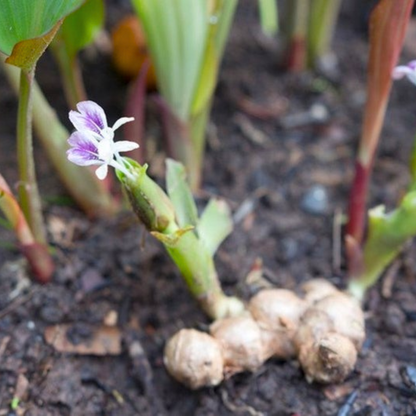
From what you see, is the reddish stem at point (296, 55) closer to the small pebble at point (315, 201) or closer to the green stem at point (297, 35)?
the green stem at point (297, 35)

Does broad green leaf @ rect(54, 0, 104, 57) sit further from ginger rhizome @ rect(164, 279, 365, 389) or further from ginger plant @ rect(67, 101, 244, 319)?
ginger rhizome @ rect(164, 279, 365, 389)

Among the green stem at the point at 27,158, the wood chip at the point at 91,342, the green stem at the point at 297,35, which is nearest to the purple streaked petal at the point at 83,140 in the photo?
the green stem at the point at 27,158

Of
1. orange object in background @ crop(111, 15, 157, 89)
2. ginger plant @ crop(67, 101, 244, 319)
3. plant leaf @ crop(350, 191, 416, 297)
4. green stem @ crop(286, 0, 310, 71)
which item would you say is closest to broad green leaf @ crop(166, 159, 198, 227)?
ginger plant @ crop(67, 101, 244, 319)

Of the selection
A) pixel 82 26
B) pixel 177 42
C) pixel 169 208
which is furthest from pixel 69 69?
pixel 169 208

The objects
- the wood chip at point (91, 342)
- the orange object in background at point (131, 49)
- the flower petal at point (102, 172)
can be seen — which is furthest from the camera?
the orange object in background at point (131, 49)

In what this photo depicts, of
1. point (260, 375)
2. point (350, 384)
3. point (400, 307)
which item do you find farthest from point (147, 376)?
point (400, 307)

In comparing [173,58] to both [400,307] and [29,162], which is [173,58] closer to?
[29,162]

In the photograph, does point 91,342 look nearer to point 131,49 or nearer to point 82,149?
point 82,149

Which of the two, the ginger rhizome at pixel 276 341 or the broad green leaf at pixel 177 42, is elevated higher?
the broad green leaf at pixel 177 42
